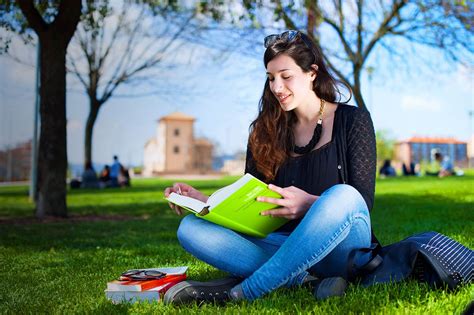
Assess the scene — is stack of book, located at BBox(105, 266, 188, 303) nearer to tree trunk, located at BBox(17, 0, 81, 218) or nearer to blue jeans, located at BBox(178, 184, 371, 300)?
blue jeans, located at BBox(178, 184, 371, 300)

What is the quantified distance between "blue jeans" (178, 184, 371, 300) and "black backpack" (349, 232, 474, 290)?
92 mm

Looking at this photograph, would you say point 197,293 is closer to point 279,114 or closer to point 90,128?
point 279,114

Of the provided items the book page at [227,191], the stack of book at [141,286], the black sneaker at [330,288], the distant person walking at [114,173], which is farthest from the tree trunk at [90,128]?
the black sneaker at [330,288]

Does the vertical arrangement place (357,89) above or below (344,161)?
above

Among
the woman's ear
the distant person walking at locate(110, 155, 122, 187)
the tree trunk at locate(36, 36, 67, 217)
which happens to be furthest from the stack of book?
the distant person walking at locate(110, 155, 122, 187)

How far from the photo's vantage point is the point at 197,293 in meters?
3.16

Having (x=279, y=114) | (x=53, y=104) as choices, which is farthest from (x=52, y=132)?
(x=279, y=114)

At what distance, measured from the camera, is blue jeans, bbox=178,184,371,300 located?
A: 9.61ft

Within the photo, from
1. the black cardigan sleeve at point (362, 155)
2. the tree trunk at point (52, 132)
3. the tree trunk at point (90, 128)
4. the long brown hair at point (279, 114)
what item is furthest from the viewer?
the tree trunk at point (90, 128)

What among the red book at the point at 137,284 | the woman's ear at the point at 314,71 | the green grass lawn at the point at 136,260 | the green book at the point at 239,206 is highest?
the woman's ear at the point at 314,71

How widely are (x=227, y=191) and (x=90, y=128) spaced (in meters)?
21.0

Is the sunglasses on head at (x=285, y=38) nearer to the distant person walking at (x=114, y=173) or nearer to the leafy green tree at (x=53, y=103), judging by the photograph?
the leafy green tree at (x=53, y=103)

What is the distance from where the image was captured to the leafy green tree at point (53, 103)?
10500mm

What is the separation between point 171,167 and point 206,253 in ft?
221
